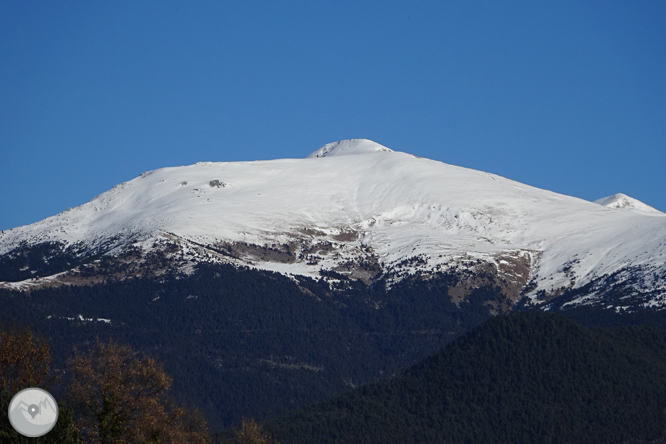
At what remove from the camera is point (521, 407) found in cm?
18512

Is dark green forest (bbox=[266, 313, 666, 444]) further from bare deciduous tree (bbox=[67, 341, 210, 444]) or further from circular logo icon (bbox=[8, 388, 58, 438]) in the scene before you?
circular logo icon (bbox=[8, 388, 58, 438])

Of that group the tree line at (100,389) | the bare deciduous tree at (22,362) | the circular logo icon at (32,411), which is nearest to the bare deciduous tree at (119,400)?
the tree line at (100,389)

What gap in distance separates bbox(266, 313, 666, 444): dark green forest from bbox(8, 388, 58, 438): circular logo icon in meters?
132

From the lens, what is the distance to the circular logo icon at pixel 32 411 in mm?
46125

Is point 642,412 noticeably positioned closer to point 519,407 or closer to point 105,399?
point 519,407

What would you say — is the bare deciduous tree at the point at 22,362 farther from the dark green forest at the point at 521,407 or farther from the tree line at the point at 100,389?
the dark green forest at the point at 521,407

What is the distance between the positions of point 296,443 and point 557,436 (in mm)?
48066

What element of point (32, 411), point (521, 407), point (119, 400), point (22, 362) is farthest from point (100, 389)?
point (521, 407)

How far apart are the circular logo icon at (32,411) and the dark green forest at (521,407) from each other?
131791 millimetres

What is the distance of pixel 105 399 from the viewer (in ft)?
211

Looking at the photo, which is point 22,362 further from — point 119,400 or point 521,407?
point 521,407

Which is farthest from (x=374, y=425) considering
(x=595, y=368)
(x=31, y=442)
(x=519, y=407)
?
(x=31, y=442)

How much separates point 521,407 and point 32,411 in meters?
150

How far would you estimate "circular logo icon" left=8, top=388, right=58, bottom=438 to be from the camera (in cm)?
4612
